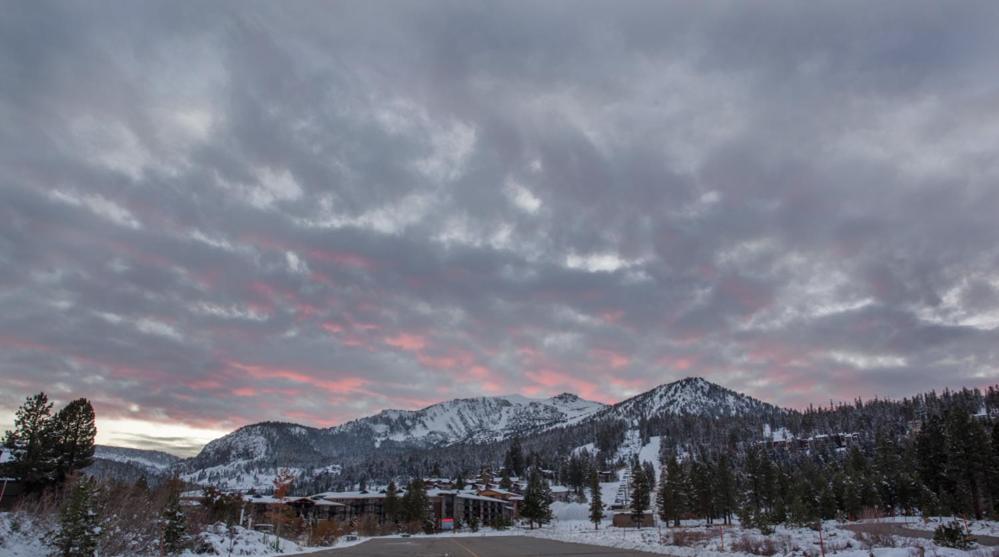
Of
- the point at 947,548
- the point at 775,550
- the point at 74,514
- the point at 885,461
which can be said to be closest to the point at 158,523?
the point at 74,514

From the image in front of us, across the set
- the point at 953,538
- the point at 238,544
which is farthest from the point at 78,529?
the point at 953,538

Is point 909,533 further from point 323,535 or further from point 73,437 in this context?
point 73,437

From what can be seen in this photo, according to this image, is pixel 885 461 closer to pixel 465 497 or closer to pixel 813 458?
pixel 465 497

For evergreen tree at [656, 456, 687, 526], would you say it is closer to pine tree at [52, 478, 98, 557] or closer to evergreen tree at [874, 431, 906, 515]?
evergreen tree at [874, 431, 906, 515]

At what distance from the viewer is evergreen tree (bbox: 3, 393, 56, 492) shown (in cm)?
4362

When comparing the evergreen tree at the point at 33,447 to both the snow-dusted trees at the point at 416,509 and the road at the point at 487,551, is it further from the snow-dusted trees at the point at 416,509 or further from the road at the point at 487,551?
the snow-dusted trees at the point at 416,509

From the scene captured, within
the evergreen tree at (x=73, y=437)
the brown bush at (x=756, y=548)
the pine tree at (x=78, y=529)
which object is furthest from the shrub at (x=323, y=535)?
the brown bush at (x=756, y=548)

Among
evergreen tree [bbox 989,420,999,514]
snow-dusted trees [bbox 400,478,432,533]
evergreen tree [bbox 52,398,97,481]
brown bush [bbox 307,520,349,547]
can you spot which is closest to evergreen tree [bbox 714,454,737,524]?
evergreen tree [bbox 989,420,999,514]

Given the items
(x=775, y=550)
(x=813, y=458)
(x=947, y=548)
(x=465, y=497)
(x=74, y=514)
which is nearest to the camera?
(x=947, y=548)

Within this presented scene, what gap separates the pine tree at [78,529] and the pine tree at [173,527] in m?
8.96

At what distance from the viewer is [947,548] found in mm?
19641

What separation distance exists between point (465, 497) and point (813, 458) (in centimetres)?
12478

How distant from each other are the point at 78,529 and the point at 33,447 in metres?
31.6

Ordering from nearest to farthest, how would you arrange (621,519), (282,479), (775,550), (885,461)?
1. (775,550)
2. (282,479)
3. (885,461)
4. (621,519)
